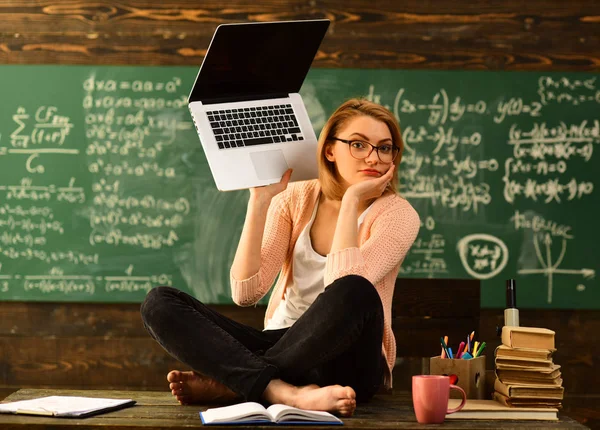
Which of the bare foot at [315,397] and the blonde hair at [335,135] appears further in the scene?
the blonde hair at [335,135]

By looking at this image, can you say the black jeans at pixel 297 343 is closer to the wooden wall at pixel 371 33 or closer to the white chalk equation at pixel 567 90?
the wooden wall at pixel 371 33

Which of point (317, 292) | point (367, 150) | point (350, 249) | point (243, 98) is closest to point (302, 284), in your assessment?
point (317, 292)

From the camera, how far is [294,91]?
2082mm

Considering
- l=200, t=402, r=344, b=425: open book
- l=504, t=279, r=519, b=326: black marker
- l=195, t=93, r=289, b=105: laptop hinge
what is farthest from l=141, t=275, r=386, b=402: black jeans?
l=195, t=93, r=289, b=105: laptop hinge

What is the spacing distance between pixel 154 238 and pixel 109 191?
253mm

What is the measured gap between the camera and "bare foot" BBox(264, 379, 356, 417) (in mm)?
1584

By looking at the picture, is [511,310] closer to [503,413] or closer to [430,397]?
[503,413]

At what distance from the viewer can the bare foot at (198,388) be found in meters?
1.72

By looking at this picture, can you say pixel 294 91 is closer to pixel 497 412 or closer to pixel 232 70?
pixel 232 70

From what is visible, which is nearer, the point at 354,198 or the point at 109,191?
the point at 354,198

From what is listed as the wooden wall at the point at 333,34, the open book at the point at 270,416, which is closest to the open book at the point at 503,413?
the open book at the point at 270,416

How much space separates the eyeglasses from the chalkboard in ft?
3.95

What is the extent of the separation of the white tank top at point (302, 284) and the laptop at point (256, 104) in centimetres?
17

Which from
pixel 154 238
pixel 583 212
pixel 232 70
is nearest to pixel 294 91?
pixel 232 70
